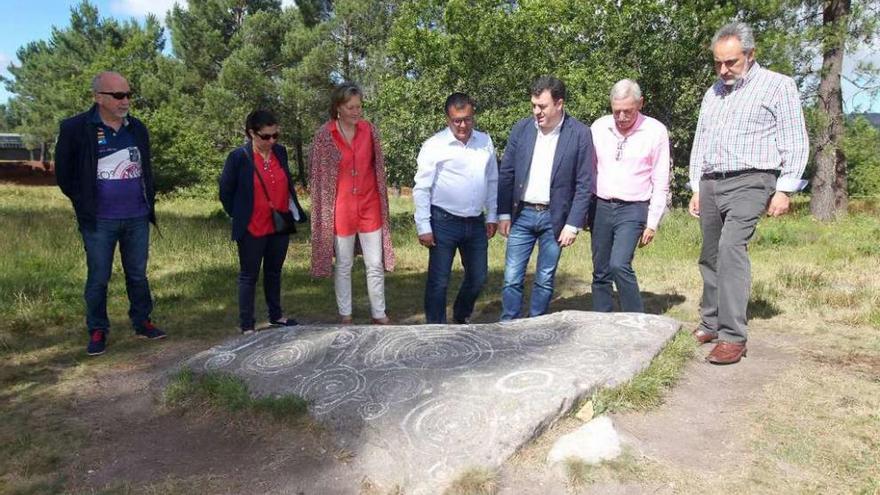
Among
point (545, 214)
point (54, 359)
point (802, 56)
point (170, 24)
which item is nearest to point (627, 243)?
point (545, 214)

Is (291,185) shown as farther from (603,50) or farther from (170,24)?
(170,24)

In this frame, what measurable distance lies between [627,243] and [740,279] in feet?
2.40

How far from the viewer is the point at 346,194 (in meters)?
4.78

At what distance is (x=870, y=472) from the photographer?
279 centimetres

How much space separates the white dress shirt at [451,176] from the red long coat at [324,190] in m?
0.32

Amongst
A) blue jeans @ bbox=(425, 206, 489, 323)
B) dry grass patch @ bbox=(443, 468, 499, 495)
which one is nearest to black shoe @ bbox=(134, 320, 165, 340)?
blue jeans @ bbox=(425, 206, 489, 323)

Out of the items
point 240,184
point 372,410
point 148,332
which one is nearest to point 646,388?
point 372,410

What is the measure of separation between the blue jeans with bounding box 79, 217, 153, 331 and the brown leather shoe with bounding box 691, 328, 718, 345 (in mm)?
3923

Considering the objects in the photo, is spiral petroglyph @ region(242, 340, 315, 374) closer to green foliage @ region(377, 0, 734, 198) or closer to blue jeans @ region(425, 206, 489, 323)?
blue jeans @ region(425, 206, 489, 323)

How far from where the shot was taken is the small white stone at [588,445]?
9.46 ft

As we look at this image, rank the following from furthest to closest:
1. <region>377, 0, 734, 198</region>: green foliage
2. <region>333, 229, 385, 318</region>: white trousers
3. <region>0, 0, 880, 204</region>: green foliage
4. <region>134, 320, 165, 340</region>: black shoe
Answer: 1. <region>377, 0, 734, 198</region>: green foliage
2. <region>0, 0, 880, 204</region>: green foliage
3. <region>134, 320, 165, 340</region>: black shoe
4. <region>333, 229, 385, 318</region>: white trousers

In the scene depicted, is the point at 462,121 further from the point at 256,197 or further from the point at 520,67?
the point at 520,67

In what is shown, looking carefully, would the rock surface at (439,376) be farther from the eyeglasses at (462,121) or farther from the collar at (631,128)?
the eyeglasses at (462,121)

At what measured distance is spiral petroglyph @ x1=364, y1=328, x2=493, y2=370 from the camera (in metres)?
3.60
